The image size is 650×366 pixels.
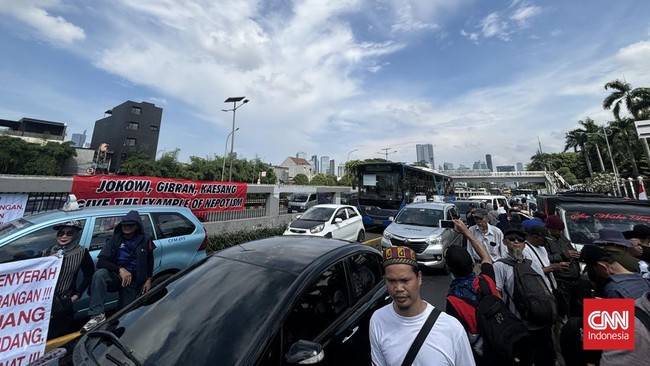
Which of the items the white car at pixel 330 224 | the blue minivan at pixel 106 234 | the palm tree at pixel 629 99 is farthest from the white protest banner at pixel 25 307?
the palm tree at pixel 629 99

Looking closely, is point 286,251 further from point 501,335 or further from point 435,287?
point 435,287

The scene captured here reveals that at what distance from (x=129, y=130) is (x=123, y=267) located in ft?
182

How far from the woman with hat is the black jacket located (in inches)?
7.3

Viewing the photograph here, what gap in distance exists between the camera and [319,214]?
1021 centimetres

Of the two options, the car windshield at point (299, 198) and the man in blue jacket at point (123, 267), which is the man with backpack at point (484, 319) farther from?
the car windshield at point (299, 198)

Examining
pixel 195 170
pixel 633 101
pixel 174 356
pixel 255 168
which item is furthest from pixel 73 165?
pixel 633 101

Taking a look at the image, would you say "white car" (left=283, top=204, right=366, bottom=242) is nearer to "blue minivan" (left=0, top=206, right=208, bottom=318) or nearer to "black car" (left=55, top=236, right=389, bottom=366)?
"blue minivan" (left=0, top=206, right=208, bottom=318)

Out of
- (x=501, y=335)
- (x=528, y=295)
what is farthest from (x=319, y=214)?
(x=501, y=335)

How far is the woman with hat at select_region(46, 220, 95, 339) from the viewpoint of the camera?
11.1 feet

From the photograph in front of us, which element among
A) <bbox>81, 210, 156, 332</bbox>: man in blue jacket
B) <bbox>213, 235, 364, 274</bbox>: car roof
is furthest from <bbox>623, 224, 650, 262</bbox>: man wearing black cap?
<bbox>81, 210, 156, 332</bbox>: man in blue jacket

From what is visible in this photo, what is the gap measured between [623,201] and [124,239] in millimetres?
9075

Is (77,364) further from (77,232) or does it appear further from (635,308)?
(635,308)

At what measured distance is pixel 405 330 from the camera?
1.65 m

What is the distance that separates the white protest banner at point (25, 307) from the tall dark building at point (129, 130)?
52003mm
